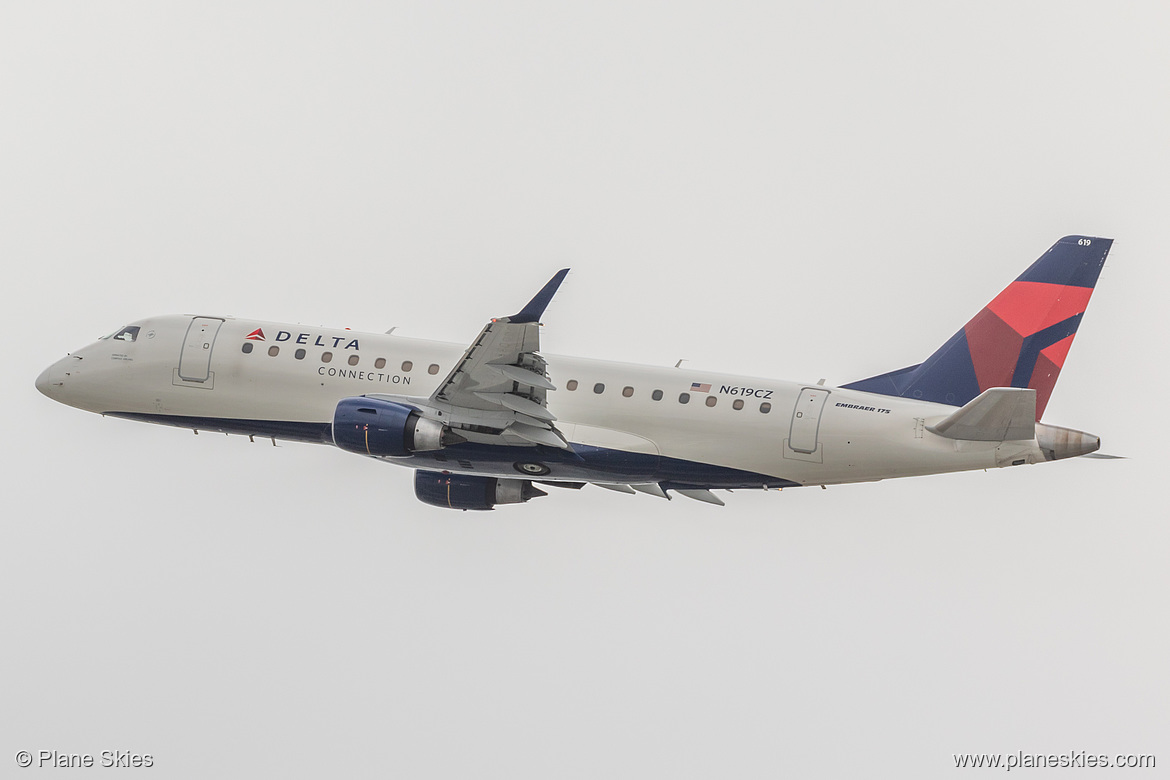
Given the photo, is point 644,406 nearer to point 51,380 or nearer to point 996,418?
point 996,418

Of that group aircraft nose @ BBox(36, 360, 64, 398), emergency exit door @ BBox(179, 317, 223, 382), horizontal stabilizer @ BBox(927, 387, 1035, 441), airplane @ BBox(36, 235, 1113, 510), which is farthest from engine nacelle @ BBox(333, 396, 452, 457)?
horizontal stabilizer @ BBox(927, 387, 1035, 441)

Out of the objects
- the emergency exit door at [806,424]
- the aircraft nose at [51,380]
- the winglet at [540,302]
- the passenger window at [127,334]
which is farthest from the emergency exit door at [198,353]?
the emergency exit door at [806,424]

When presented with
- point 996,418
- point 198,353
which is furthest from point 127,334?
point 996,418

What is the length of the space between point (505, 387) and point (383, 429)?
3.27 metres

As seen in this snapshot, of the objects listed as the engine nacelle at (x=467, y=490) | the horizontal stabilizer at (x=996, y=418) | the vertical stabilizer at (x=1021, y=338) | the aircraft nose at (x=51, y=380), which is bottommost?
the engine nacelle at (x=467, y=490)

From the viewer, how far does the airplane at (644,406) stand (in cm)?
3412

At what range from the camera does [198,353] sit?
4069 centimetres

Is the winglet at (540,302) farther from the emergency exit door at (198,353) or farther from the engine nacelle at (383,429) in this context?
the emergency exit door at (198,353)

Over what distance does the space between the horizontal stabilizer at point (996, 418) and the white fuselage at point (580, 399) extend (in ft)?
1.25

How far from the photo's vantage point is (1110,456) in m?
36.0

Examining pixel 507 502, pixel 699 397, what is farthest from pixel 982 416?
pixel 507 502

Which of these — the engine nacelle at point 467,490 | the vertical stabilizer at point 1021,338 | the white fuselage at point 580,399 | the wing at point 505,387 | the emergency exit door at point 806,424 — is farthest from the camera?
the engine nacelle at point 467,490

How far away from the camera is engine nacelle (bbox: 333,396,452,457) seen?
3544cm

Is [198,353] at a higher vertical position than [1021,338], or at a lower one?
lower
